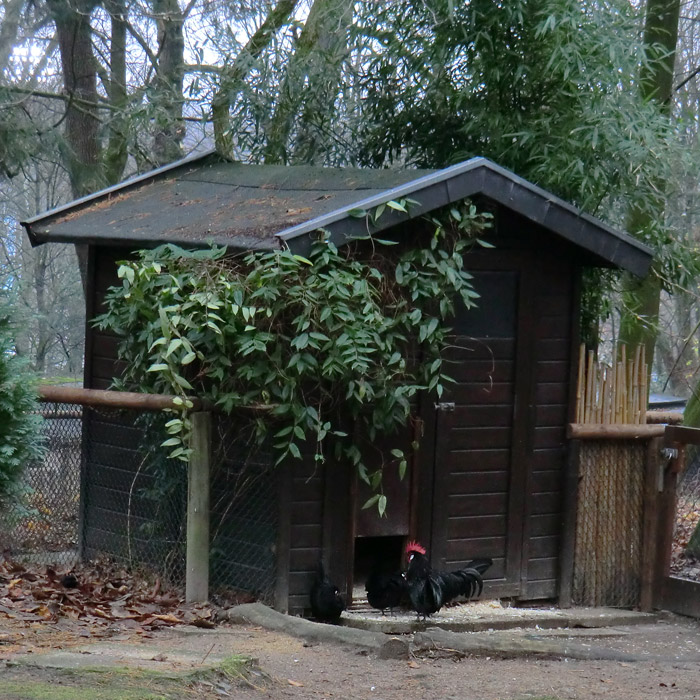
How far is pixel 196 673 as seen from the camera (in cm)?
486

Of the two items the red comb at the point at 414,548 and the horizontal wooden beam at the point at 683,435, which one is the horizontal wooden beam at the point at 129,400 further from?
the horizontal wooden beam at the point at 683,435

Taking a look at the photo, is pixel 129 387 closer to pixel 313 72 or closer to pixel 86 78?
pixel 313 72

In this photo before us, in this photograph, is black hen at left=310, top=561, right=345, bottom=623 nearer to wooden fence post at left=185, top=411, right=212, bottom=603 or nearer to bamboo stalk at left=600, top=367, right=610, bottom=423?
wooden fence post at left=185, top=411, right=212, bottom=603

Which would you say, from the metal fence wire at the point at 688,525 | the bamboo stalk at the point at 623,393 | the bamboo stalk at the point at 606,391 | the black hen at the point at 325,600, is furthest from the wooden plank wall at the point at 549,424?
the black hen at the point at 325,600

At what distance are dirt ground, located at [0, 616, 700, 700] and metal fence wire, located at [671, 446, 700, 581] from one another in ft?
10.8

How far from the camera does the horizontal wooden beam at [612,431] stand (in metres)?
8.16

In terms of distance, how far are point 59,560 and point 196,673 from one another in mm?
3607

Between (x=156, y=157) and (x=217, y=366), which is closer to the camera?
(x=217, y=366)

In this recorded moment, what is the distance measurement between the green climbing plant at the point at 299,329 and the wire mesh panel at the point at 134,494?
1.10ft

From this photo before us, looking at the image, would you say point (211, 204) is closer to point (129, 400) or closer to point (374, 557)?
point (129, 400)

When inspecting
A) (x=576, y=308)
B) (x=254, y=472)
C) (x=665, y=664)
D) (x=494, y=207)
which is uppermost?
(x=494, y=207)

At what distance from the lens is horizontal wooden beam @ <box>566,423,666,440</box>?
816 cm

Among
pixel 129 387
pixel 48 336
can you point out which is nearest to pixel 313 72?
pixel 129 387

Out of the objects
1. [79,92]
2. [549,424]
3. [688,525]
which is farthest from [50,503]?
[688,525]
